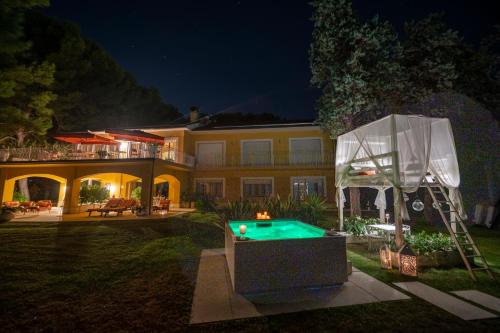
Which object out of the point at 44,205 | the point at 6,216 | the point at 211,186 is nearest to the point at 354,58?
the point at 211,186

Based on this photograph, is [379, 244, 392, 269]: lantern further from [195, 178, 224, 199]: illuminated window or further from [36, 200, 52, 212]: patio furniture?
[36, 200, 52, 212]: patio furniture

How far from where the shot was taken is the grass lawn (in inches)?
118

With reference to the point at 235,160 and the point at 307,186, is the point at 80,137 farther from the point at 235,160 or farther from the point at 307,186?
the point at 307,186

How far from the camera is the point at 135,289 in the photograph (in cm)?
416

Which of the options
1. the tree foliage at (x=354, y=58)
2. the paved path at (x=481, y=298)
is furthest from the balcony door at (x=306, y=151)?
the paved path at (x=481, y=298)

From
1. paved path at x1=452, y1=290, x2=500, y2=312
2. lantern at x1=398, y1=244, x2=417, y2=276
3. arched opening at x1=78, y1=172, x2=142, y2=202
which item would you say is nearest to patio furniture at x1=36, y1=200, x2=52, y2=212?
arched opening at x1=78, y1=172, x2=142, y2=202

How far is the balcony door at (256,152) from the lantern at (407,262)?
38.4ft

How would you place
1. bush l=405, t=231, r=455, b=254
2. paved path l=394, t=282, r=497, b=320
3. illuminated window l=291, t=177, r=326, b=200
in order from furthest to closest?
illuminated window l=291, t=177, r=326, b=200
bush l=405, t=231, r=455, b=254
paved path l=394, t=282, r=497, b=320

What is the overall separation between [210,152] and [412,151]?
44.9 ft

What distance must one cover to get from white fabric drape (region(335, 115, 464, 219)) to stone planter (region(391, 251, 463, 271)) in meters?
0.95

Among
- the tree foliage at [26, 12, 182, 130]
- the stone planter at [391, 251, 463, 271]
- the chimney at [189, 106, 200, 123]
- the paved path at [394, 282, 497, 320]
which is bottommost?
the paved path at [394, 282, 497, 320]

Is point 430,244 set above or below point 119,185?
below

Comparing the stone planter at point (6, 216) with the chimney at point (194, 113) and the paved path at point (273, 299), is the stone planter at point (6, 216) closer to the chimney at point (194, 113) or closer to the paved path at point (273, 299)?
the chimney at point (194, 113)

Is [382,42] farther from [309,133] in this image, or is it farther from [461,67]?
[309,133]
